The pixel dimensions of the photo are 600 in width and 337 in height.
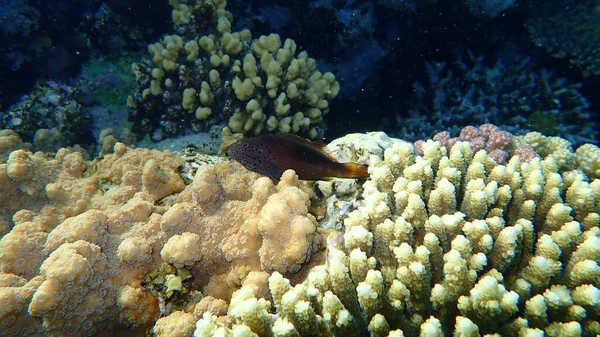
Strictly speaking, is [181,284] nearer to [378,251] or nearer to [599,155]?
[378,251]

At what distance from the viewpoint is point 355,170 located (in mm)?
2824

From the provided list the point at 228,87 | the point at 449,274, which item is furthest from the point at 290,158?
the point at 228,87

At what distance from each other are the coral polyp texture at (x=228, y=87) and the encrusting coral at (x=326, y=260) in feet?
9.05

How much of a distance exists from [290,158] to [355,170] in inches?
25.9

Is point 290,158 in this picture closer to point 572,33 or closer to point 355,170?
point 355,170

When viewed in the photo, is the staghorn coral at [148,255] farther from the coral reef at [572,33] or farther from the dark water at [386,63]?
the coral reef at [572,33]

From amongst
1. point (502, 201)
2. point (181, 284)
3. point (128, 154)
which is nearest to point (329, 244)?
point (181, 284)

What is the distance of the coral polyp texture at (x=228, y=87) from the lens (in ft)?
18.4

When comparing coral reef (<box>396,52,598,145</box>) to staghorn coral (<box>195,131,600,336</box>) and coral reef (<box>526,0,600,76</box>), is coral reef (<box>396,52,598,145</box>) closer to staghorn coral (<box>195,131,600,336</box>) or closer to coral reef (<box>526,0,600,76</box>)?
coral reef (<box>526,0,600,76</box>)

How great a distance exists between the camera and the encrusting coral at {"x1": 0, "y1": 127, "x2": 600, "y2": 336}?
1.75m

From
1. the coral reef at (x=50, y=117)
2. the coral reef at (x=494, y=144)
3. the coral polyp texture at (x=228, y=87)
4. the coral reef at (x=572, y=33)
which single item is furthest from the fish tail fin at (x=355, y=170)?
the coral reef at (x=572, y=33)

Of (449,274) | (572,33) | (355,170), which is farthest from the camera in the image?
(572,33)

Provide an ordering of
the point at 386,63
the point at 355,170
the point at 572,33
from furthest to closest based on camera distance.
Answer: the point at 572,33, the point at 386,63, the point at 355,170

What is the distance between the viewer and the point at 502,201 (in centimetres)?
239
